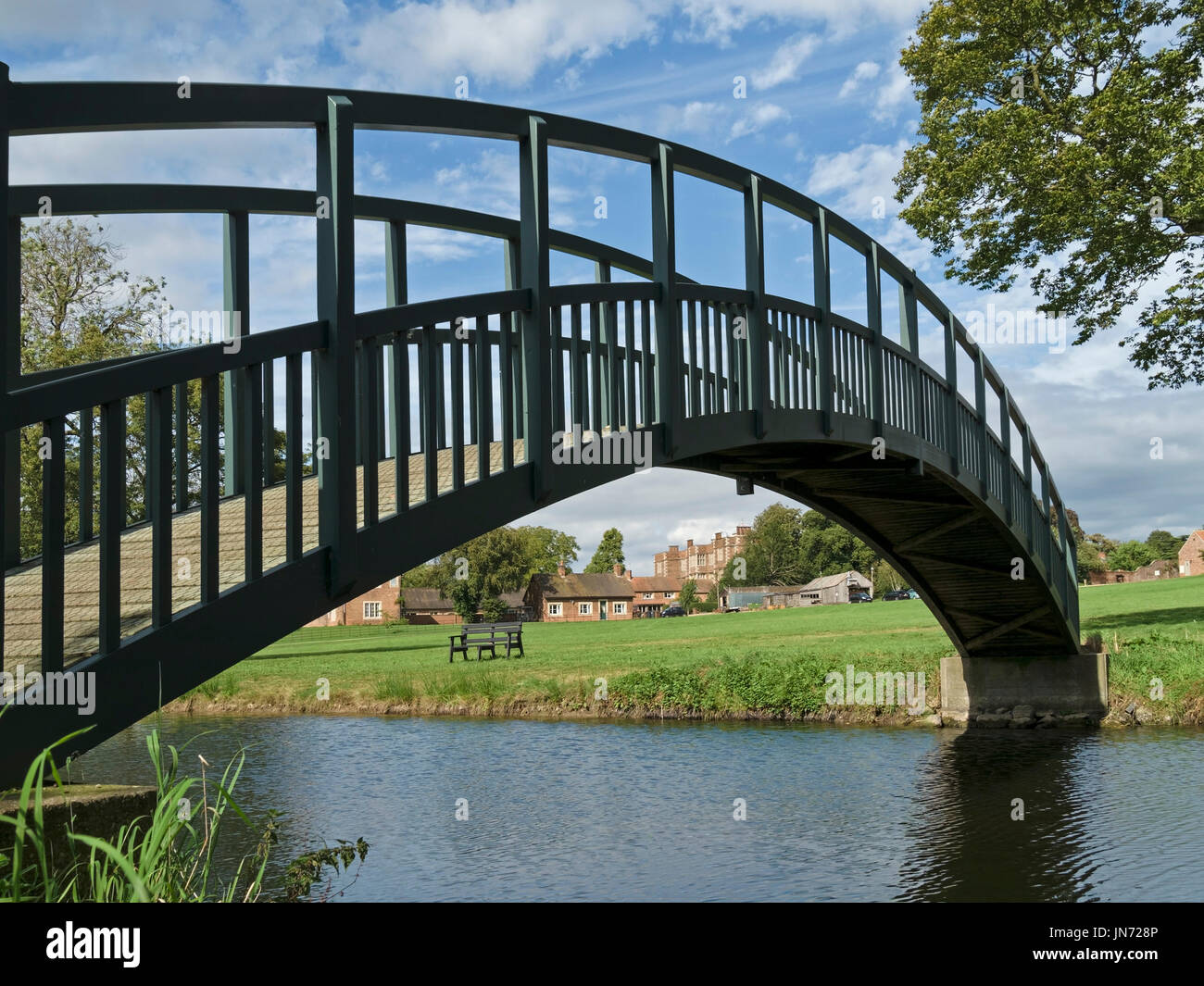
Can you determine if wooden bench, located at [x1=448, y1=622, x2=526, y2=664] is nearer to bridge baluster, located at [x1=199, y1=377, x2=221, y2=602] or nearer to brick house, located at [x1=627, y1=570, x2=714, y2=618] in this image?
bridge baluster, located at [x1=199, y1=377, x2=221, y2=602]

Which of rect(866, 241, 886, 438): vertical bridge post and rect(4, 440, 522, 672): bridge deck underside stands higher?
rect(866, 241, 886, 438): vertical bridge post

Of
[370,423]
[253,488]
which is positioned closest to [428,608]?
[370,423]

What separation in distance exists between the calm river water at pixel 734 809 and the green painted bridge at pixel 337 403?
10.1 feet

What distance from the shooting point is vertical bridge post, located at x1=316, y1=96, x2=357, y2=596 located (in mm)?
6188

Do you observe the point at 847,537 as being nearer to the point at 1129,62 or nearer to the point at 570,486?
the point at 1129,62

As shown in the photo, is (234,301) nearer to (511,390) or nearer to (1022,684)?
(511,390)

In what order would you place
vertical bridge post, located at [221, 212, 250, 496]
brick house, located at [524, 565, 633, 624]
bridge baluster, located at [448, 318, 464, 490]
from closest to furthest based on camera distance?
1. bridge baluster, located at [448, 318, 464, 490]
2. vertical bridge post, located at [221, 212, 250, 496]
3. brick house, located at [524, 565, 633, 624]

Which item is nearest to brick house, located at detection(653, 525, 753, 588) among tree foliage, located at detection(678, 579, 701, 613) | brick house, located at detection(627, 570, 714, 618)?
brick house, located at detection(627, 570, 714, 618)

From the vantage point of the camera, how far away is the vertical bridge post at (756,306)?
10.6 meters

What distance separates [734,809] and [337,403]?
370 inches

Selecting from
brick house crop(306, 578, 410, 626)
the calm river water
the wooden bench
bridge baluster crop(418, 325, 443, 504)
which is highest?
bridge baluster crop(418, 325, 443, 504)

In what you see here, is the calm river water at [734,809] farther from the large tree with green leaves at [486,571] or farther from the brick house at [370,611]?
the brick house at [370,611]

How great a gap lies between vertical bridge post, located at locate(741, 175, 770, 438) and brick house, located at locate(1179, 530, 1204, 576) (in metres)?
108

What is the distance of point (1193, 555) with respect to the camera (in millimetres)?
109625
